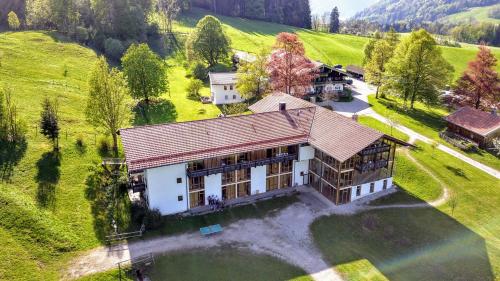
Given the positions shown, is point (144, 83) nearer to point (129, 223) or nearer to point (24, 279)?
point (129, 223)

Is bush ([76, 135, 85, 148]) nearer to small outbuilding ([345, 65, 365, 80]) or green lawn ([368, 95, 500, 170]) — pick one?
green lawn ([368, 95, 500, 170])

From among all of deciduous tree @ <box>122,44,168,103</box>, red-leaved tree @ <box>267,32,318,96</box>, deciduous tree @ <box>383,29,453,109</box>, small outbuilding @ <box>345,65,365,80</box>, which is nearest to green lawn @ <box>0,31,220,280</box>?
deciduous tree @ <box>122,44,168,103</box>

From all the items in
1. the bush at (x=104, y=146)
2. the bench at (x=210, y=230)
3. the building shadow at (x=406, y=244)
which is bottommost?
the building shadow at (x=406, y=244)

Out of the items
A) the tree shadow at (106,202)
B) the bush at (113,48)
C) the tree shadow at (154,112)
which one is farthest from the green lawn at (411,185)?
the bush at (113,48)

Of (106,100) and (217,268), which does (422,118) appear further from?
(106,100)

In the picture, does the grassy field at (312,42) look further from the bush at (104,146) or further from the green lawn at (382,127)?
the bush at (104,146)

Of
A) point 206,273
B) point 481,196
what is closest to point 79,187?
point 206,273
